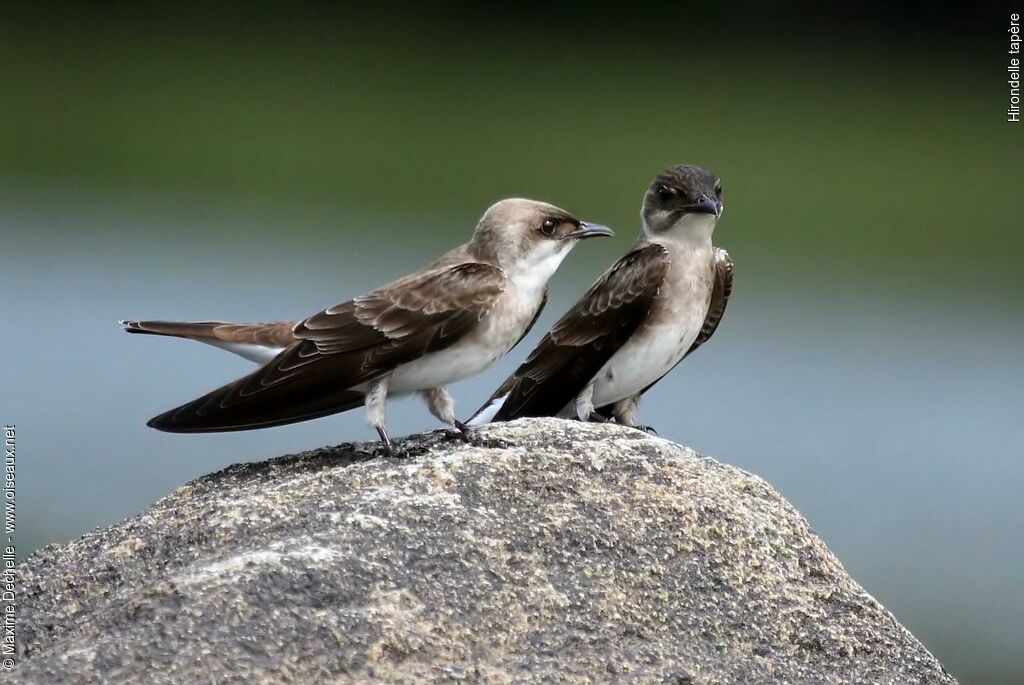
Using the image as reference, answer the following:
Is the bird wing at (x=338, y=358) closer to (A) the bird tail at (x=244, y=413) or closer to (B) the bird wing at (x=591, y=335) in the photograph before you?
(A) the bird tail at (x=244, y=413)

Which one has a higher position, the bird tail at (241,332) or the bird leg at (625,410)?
the bird tail at (241,332)

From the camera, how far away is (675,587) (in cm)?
597

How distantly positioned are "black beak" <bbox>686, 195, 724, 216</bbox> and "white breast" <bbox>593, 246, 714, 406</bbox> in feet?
0.77

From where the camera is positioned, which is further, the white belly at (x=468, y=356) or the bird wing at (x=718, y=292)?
the bird wing at (x=718, y=292)

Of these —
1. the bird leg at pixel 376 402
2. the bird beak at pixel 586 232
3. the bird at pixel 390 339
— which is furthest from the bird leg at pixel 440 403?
the bird beak at pixel 586 232

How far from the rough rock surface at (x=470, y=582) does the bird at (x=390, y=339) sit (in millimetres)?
514

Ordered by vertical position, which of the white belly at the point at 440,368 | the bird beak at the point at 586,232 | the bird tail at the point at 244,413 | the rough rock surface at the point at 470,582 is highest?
the bird beak at the point at 586,232

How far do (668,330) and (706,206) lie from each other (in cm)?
64

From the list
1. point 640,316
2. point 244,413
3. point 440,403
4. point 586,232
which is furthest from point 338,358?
point 640,316

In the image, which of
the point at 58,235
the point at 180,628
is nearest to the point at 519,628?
the point at 180,628

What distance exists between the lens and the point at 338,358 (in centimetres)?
742

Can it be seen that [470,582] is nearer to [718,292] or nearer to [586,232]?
[586,232]

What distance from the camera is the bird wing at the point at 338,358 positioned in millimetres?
7328

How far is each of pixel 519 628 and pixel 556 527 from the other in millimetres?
586
